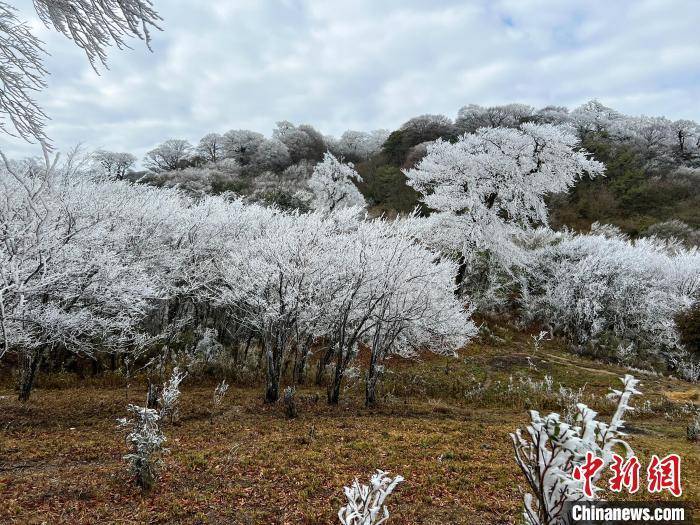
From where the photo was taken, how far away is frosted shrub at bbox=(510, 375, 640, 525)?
2057 mm

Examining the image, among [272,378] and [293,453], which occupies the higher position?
[272,378]

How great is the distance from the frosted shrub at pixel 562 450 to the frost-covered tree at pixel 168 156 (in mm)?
65959

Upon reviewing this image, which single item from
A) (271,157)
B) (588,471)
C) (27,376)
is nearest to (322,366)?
(27,376)

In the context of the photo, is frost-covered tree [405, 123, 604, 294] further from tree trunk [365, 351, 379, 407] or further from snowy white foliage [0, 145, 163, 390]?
snowy white foliage [0, 145, 163, 390]

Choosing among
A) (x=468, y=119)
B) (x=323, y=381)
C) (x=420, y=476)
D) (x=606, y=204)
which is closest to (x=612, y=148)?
(x=606, y=204)

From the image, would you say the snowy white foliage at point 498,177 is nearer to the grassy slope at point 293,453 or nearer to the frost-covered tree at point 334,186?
the grassy slope at point 293,453

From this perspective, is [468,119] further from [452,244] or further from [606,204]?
[452,244]

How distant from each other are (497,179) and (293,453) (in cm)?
1486

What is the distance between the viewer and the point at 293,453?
671cm

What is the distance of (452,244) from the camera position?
17766 millimetres

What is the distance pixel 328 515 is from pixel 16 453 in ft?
18.4

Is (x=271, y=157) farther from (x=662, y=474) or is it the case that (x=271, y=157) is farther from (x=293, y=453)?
(x=662, y=474)

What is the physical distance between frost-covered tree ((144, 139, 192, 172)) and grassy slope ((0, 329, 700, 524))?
56.4 metres

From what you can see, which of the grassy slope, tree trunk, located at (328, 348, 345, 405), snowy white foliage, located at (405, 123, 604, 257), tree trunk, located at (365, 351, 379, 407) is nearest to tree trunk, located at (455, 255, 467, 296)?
snowy white foliage, located at (405, 123, 604, 257)
